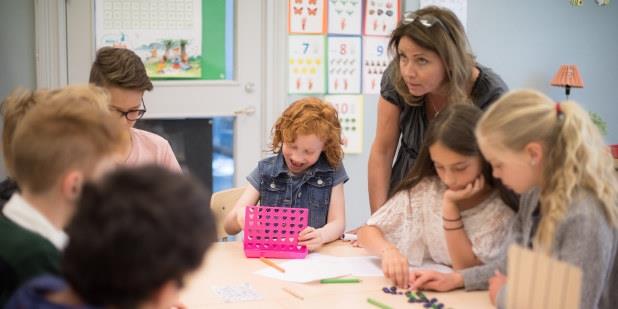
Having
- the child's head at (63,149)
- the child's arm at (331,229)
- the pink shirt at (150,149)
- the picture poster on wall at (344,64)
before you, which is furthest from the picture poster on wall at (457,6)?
Answer: the child's head at (63,149)

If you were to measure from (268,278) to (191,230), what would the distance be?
101 cm

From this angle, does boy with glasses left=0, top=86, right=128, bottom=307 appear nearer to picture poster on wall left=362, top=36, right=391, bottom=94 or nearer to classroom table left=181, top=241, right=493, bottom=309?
classroom table left=181, top=241, right=493, bottom=309

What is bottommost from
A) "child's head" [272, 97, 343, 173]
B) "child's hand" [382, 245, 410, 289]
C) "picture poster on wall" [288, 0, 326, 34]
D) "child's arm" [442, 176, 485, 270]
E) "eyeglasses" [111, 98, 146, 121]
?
"child's hand" [382, 245, 410, 289]

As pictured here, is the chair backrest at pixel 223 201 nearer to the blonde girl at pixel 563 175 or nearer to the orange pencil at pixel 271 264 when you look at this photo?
the orange pencil at pixel 271 264

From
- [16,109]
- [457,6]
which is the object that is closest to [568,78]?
[457,6]

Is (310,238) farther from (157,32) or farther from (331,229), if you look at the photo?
(157,32)

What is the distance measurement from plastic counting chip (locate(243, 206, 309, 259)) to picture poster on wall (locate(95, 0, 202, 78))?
1744 millimetres

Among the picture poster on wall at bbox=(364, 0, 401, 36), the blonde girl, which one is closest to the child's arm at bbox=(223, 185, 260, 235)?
the blonde girl

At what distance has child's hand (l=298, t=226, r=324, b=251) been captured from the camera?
2.05 metres

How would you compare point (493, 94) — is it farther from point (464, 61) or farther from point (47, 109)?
point (47, 109)

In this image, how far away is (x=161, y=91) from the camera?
3553 mm

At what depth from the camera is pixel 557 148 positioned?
1.48m

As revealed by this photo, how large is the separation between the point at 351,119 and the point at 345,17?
1.93 feet

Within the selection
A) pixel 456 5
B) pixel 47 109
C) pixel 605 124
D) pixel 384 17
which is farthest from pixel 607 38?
pixel 47 109
